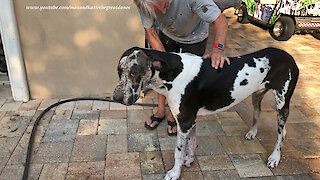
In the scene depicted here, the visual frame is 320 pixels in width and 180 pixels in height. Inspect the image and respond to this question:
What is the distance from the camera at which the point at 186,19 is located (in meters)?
3.14

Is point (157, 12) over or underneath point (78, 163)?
over

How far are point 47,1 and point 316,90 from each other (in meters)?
5.23

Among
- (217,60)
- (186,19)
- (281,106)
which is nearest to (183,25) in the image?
(186,19)

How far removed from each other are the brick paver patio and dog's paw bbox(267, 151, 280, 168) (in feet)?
0.25

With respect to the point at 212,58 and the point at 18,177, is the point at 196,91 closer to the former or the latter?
the point at 212,58

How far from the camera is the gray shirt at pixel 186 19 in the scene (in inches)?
114

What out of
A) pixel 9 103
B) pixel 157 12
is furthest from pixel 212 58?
pixel 9 103

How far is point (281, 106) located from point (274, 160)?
68 centimetres

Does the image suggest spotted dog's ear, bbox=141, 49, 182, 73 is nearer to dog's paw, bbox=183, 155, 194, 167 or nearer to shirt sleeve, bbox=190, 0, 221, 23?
shirt sleeve, bbox=190, 0, 221, 23

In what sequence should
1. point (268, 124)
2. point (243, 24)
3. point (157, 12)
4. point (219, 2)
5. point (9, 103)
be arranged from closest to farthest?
point (157, 12) → point (268, 124) → point (9, 103) → point (219, 2) → point (243, 24)

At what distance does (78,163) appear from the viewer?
327 centimetres

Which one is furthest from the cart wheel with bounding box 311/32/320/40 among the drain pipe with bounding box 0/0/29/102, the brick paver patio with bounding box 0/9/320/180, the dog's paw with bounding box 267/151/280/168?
the drain pipe with bounding box 0/0/29/102

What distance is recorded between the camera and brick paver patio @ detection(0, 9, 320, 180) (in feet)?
10.4

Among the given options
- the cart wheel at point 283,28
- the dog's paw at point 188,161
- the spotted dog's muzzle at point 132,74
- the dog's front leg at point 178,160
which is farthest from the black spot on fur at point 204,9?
the cart wheel at point 283,28
